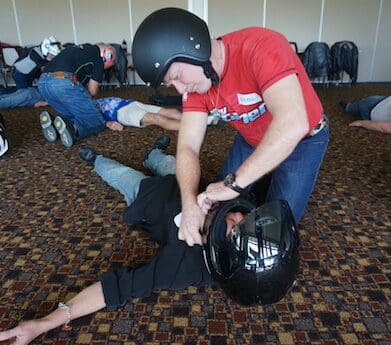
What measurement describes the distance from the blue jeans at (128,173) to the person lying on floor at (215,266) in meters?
0.39

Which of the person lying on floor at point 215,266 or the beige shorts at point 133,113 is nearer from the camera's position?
the person lying on floor at point 215,266

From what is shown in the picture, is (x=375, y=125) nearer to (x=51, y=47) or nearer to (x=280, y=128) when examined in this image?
(x=280, y=128)

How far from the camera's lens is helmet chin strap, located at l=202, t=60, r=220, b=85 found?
46.7 inches

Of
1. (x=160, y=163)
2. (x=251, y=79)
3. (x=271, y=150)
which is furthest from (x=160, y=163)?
(x=271, y=150)

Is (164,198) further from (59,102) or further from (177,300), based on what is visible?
(59,102)

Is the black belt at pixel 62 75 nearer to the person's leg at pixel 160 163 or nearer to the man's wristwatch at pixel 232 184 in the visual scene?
the person's leg at pixel 160 163

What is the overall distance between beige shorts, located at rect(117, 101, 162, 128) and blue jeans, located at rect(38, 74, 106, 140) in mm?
266

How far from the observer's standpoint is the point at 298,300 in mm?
1286

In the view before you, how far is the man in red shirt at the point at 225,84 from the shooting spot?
43.5 inches

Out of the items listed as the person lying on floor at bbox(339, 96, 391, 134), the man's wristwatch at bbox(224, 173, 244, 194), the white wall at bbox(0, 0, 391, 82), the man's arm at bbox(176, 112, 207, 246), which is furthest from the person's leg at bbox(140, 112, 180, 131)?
the white wall at bbox(0, 0, 391, 82)

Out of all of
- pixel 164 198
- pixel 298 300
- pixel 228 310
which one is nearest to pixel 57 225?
pixel 164 198

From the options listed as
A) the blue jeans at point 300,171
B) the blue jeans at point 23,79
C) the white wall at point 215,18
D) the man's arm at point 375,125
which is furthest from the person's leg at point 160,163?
the white wall at point 215,18

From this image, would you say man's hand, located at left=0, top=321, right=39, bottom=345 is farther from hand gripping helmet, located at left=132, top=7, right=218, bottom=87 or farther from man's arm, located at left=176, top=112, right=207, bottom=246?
hand gripping helmet, located at left=132, top=7, right=218, bottom=87

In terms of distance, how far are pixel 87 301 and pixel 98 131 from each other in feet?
8.11
